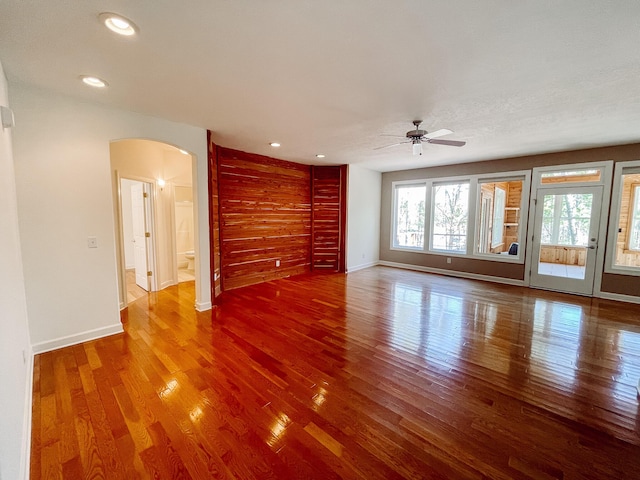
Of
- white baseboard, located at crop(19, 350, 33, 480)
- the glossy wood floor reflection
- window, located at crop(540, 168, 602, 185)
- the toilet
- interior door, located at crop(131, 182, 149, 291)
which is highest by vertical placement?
window, located at crop(540, 168, 602, 185)

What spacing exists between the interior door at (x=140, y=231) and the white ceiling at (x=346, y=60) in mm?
2020

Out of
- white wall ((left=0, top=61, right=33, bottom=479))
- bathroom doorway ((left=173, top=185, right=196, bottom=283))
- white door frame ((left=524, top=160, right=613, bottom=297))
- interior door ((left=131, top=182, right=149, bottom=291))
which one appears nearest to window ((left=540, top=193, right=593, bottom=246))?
white door frame ((left=524, top=160, right=613, bottom=297))

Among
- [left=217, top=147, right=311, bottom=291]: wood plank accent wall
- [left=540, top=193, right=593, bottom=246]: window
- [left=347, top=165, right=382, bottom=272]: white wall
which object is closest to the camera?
[left=540, top=193, right=593, bottom=246]: window

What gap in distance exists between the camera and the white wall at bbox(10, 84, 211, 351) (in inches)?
97.8

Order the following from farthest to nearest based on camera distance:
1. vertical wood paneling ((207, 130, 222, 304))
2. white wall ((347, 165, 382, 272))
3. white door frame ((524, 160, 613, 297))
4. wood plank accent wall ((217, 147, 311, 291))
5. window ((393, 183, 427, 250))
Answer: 1. window ((393, 183, 427, 250))
2. white wall ((347, 165, 382, 272))
3. wood plank accent wall ((217, 147, 311, 291))
4. white door frame ((524, 160, 613, 297))
5. vertical wood paneling ((207, 130, 222, 304))

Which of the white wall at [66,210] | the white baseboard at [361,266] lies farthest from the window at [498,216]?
the white wall at [66,210]

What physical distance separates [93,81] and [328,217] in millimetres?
4781

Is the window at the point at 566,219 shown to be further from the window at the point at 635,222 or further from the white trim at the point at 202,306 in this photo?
the white trim at the point at 202,306

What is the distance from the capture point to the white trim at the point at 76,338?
2615mm

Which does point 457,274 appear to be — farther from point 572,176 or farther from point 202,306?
point 202,306

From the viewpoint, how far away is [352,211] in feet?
21.2

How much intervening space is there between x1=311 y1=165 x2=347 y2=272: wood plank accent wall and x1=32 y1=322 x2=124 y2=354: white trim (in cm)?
417

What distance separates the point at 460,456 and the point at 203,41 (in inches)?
122

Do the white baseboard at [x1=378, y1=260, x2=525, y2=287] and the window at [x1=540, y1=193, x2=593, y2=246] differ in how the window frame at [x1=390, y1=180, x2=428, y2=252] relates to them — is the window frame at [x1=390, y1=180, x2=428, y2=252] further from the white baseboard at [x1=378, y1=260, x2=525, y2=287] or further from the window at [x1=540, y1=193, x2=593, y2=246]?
the window at [x1=540, y1=193, x2=593, y2=246]
